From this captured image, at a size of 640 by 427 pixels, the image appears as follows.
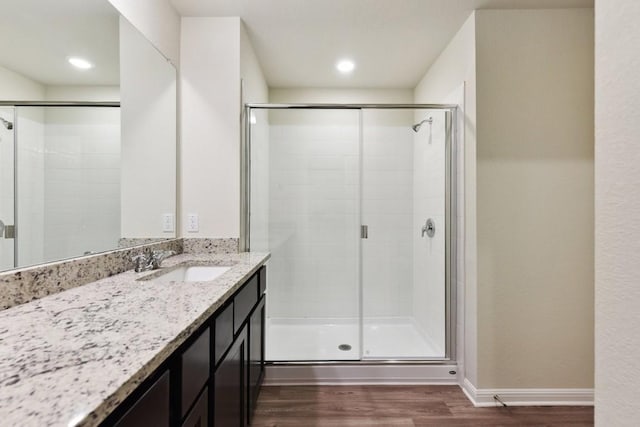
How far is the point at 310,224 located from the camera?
2.82 meters

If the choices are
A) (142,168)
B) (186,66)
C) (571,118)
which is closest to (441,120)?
(571,118)

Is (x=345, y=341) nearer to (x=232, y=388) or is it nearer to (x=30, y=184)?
(x=232, y=388)

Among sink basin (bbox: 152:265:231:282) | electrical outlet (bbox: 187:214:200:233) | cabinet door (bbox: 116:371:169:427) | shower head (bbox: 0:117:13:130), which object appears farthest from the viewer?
electrical outlet (bbox: 187:214:200:233)

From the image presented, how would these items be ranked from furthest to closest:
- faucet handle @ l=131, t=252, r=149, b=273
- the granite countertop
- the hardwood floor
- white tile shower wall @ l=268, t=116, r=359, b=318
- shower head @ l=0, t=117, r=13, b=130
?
1. white tile shower wall @ l=268, t=116, r=359, b=318
2. the hardwood floor
3. faucet handle @ l=131, t=252, r=149, b=273
4. shower head @ l=0, t=117, r=13, b=130
5. the granite countertop

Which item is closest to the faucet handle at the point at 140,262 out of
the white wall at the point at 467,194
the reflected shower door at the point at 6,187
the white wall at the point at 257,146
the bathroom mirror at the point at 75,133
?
the bathroom mirror at the point at 75,133

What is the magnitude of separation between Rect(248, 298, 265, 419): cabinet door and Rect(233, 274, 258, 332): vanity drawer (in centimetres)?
9

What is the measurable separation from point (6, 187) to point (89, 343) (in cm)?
66

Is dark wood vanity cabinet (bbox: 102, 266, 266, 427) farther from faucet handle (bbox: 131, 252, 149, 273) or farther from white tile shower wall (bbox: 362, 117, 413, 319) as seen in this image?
white tile shower wall (bbox: 362, 117, 413, 319)

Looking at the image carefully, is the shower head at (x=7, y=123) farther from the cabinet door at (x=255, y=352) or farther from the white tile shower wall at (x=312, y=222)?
the white tile shower wall at (x=312, y=222)

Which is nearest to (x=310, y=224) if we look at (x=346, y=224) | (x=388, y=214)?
(x=346, y=224)

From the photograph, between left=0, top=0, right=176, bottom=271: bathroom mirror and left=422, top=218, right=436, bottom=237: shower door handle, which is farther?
left=422, top=218, right=436, bottom=237: shower door handle

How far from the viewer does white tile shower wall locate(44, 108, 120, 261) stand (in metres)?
1.09

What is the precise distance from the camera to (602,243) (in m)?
0.75

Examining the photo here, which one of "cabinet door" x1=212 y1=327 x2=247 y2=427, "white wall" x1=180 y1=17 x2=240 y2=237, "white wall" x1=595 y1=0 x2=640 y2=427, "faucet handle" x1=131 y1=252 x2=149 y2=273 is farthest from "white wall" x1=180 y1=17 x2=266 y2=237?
"white wall" x1=595 y1=0 x2=640 y2=427
